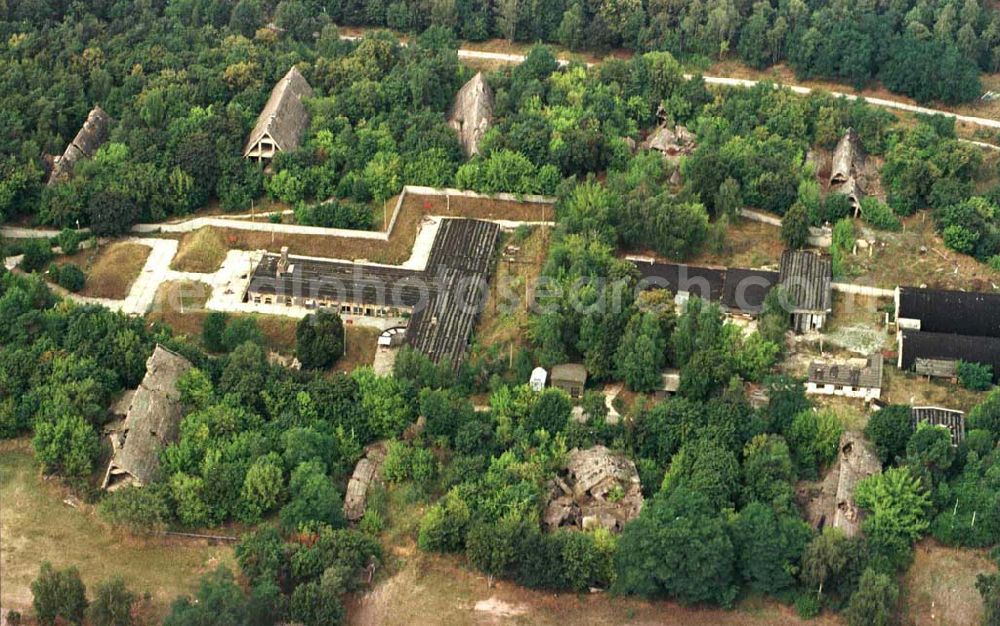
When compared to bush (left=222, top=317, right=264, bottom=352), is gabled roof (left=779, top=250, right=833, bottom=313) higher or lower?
higher

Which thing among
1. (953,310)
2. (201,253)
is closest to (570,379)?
(953,310)

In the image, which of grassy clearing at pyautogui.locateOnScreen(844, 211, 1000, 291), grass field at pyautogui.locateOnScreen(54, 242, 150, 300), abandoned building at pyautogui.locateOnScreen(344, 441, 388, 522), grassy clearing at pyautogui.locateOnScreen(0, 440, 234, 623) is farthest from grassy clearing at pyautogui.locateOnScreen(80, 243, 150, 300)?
→ grassy clearing at pyautogui.locateOnScreen(844, 211, 1000, 291)

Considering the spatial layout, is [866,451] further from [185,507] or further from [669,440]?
[185,507]

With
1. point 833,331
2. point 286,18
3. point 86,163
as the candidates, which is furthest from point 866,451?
point 286,18

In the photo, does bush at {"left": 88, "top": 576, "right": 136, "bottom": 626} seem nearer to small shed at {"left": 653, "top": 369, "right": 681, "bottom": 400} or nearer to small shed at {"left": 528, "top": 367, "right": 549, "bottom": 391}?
small shed at {"left": 528, "top": 367, "right": 549, "bottom": 391}

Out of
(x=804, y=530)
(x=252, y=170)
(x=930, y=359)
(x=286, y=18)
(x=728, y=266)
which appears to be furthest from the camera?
(x=286, y=18)
